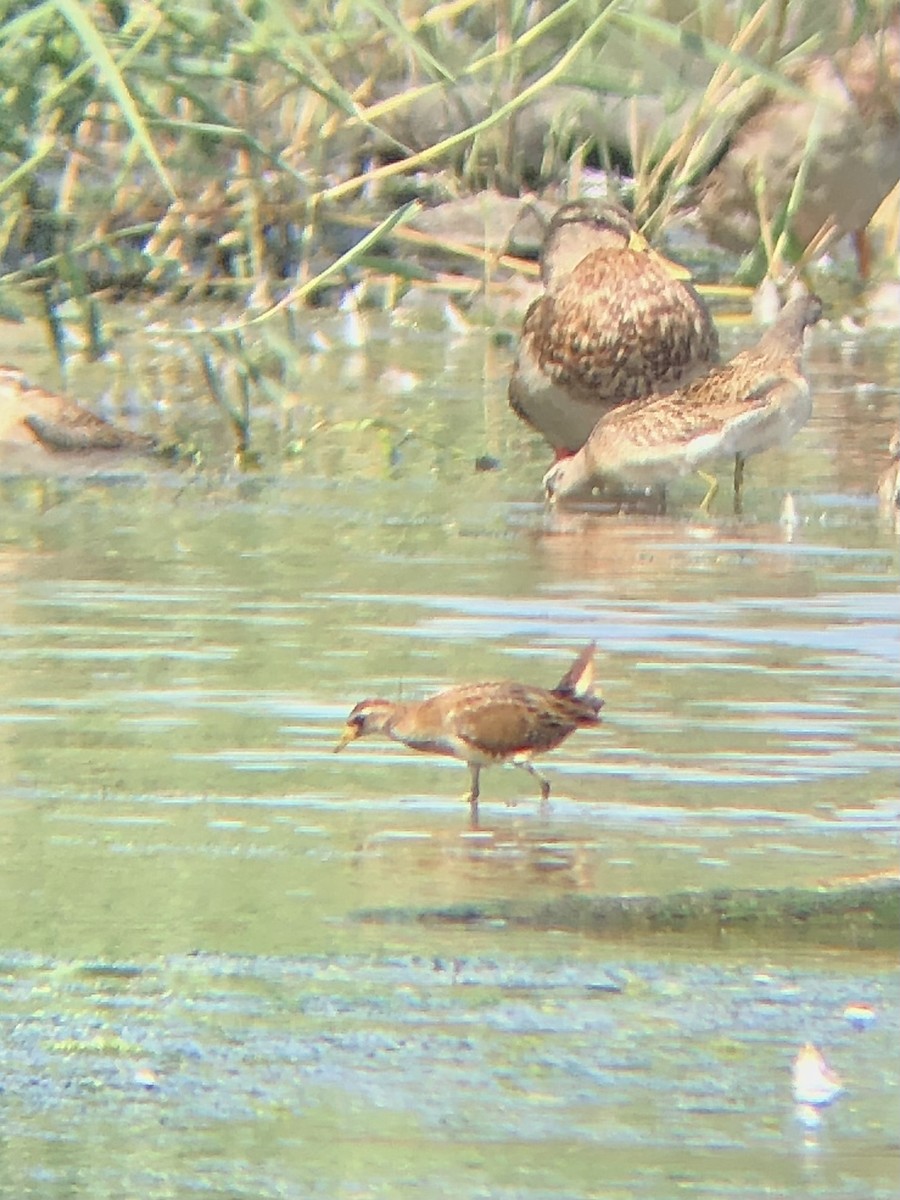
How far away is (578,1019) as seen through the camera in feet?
14.4

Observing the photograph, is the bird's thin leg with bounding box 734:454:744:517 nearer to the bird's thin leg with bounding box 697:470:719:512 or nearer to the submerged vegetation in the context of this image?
the bird's thin leg with bounding box 697:470:719:512

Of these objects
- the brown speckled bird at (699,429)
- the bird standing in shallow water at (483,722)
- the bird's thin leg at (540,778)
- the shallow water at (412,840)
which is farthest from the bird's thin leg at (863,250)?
the bird's thin leg at (540,778)

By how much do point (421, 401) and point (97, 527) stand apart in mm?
3410

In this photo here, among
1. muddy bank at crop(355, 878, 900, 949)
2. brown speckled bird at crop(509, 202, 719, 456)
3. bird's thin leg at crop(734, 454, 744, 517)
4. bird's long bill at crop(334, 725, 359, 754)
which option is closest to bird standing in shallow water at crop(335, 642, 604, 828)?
bird's long bill at crop(334, 725, 359, 754)

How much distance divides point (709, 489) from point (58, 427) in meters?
2.11

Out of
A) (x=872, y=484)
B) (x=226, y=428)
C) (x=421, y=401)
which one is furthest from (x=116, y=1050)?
(x=421, y=401)

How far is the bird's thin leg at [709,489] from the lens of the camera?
1010cm

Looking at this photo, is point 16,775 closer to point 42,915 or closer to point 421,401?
point 42,915

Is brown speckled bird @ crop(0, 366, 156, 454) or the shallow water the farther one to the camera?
brown speckled bird @ crop(0, 366, 156, 454)

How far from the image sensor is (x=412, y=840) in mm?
5438

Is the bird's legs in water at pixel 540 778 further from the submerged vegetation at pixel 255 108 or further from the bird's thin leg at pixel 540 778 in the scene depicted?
the submerged vegetation at pixel 255 108

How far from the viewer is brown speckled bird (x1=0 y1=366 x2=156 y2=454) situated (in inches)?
402

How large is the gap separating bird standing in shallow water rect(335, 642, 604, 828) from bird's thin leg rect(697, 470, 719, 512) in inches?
152

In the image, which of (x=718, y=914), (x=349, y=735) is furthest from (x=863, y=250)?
(x=718, y=914)
